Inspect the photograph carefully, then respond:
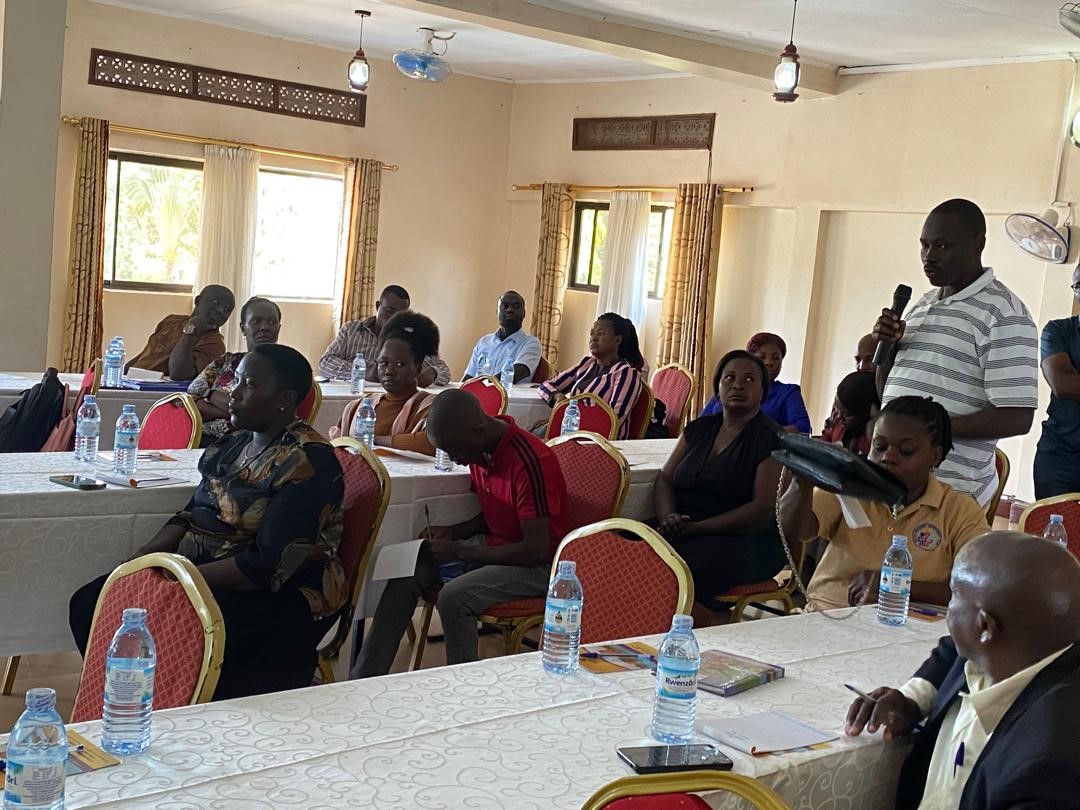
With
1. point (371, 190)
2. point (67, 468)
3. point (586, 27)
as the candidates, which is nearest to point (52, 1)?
point (586, 27)

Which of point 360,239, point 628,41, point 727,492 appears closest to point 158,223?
point 360,239

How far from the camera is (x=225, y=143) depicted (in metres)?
10.3

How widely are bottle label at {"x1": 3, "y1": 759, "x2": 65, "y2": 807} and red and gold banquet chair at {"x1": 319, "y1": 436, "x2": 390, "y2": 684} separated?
1.94 metres

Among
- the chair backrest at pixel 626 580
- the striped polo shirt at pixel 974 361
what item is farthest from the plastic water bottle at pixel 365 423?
the striped polo shirt at pixel 974 361

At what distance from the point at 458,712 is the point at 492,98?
10.7 m

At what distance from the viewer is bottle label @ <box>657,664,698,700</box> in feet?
7.14

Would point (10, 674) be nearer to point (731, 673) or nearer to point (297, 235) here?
point (731, 673)

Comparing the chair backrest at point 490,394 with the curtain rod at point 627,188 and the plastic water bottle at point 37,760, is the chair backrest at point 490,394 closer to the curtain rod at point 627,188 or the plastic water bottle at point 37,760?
the curtain rod at point 627,188

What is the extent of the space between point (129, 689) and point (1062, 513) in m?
3.29

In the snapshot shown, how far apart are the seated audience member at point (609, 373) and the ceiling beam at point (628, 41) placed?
6.85ft

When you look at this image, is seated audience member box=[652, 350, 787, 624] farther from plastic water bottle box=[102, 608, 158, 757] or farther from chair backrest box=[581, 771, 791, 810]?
chair backrest box=[581, 771, 791, 810]

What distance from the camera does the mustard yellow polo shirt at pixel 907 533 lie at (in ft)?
10.5

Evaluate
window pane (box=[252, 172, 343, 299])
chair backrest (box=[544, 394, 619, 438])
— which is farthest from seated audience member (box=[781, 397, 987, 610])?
window pane (box=[252, 172, 343, 299])

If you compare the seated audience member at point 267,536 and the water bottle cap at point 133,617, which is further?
the seated audience member at point 267,536
